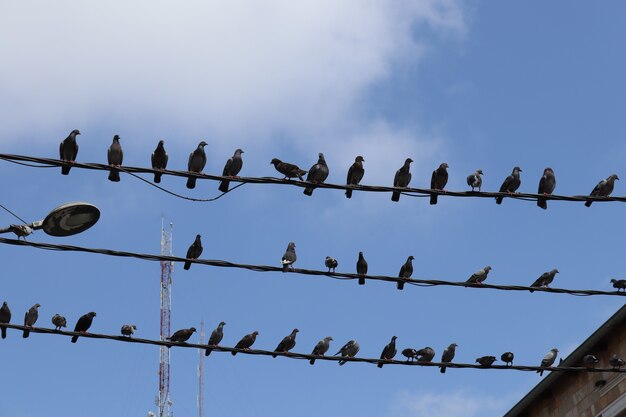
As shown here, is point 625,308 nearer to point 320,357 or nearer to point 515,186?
point 515,186

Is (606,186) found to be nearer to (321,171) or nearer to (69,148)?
(321,171)

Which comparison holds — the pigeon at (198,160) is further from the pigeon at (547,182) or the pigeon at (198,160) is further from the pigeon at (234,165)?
the pigeon at (547,182)

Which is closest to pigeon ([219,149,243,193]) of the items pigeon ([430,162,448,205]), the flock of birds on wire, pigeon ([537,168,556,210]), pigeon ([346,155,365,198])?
the flock of birds on wire

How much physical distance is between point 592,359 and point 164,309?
788 inches

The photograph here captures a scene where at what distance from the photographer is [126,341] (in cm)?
1294

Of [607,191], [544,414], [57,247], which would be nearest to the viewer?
[57,247]

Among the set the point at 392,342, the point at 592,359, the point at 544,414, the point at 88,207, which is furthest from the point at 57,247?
the point at 544,414

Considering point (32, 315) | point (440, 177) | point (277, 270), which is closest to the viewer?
point (277, 270)

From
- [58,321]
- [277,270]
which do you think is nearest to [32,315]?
[58,321]

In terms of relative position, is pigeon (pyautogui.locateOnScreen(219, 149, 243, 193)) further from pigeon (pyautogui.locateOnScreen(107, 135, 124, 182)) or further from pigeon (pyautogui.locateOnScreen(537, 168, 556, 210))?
pigeon (pyautogui.locateOnScreen(537, 168, 556, 210))

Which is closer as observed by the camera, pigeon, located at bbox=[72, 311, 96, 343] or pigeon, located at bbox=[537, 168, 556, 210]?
pigeon, located at bbox=[72, 311, 96, 343]

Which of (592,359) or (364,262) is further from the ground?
(364,262)

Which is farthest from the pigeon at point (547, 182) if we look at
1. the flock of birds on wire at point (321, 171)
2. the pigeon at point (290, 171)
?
the pigeon at point (290, 171)

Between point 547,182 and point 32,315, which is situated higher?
point 547,182
